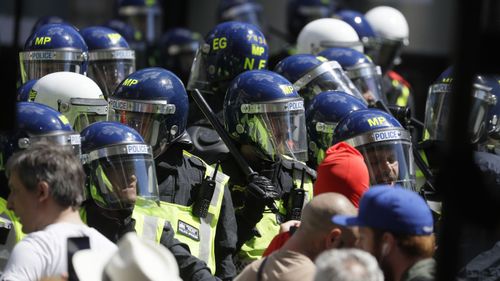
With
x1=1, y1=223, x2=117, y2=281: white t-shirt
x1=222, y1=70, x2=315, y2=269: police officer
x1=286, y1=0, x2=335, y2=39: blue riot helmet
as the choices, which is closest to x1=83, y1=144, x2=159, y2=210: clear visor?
x1=222, y1=70, x2=315, y2=269: police officer

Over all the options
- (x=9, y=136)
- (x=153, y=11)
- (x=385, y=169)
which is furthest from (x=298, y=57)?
(x=153, y=11)

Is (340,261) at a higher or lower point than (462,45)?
lower

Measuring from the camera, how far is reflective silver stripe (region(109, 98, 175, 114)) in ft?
24.1

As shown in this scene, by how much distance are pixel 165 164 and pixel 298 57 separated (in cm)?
200

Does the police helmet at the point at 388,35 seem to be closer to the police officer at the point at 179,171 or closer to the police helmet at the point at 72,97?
the police helmet at the point at 72,97

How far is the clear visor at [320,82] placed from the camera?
8844mm

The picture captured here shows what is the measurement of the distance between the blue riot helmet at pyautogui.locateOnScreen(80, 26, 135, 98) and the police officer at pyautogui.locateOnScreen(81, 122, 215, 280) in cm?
252

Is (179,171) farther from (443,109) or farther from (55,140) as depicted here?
(443,109)

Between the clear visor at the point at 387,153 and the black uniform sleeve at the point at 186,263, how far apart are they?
1356 millimetres

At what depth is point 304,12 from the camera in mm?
14156

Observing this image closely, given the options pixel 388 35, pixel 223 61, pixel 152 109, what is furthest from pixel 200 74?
pixel 388 35

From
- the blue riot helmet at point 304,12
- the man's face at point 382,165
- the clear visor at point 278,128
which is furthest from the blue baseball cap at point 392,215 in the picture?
the blue riot helmet at point 304,12

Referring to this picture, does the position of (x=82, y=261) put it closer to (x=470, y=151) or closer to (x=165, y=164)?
(x=470, y=151)

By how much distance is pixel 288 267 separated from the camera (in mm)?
5156
